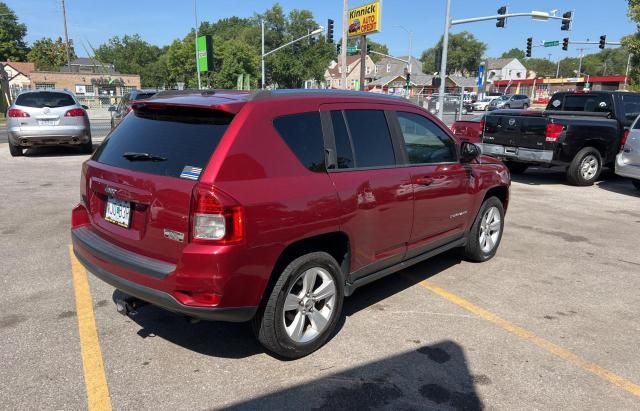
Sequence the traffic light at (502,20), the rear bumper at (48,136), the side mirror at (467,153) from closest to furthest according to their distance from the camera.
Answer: the side mirror at (467,153), the rear bumper at (48,136), the traffic light at (502,20)

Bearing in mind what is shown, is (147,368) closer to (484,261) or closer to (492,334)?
(492,334)

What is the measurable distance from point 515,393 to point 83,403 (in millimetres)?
2576

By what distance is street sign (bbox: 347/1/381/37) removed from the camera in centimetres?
3444

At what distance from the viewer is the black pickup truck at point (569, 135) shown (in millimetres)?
10000

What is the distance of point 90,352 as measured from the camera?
3.37 metres

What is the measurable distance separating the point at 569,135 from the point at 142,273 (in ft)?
31.3

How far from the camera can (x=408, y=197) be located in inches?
157

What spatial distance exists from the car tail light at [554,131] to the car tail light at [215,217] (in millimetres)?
8808

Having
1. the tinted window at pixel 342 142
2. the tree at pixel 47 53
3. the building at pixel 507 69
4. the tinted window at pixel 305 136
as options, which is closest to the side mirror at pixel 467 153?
the tinted window at pixel 342 142

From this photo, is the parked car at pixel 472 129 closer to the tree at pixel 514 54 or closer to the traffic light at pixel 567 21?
the traffic light at pixel 567 21

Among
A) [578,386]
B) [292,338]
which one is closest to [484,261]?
[578,386]

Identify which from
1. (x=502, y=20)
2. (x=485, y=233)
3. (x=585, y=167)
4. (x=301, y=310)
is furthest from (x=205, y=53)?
(x=301, y=310)

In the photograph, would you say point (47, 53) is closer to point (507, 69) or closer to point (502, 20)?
point (502, 20)

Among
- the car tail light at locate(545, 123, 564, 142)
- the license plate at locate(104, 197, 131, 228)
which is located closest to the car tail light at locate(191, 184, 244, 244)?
the license plate at locate(104, 197, 131, 228)
